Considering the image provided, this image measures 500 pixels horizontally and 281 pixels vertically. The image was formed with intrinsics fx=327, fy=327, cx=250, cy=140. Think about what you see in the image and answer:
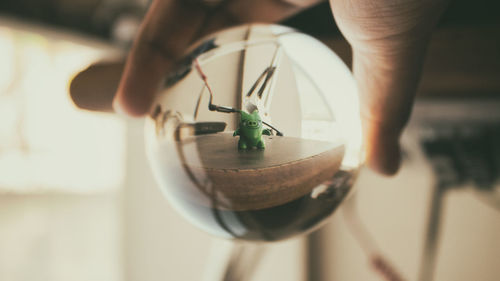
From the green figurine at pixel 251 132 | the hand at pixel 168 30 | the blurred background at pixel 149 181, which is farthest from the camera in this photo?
the blurred background at pixel 149 181

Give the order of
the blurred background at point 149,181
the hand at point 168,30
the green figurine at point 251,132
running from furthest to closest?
1. the blurred background at point 149,181
2. the hand at point 168,30
3. the green figurine at point 251,132

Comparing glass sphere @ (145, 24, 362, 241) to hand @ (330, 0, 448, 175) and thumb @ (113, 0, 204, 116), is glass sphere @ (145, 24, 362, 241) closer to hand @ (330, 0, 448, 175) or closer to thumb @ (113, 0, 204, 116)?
hand @ (330, 0, 448, 175)

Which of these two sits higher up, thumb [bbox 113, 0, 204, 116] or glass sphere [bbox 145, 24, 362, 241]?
thumb [bbox 113, 0, 204, 116]

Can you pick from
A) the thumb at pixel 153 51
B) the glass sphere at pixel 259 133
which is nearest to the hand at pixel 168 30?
the thumb at pixel 153 51

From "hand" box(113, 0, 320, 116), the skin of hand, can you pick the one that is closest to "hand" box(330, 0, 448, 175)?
the skin of hand

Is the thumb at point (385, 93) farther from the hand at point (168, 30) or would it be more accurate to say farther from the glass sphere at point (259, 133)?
the hand at point (168, 30)

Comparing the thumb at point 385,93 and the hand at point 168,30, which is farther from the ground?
the hand at point 168,30

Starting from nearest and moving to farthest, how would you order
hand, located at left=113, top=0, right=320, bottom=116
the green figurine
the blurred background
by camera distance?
the green figurine, hand, located at left=113, top=0, right=320, bottom=116, the blurred background
